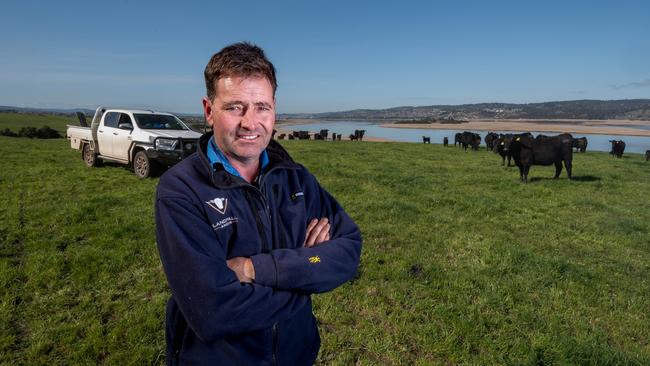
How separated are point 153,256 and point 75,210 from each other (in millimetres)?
2877

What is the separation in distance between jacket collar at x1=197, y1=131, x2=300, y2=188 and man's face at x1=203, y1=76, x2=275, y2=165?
0.10 metres

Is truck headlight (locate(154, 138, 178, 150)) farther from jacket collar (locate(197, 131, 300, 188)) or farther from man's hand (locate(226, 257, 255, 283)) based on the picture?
man's hand (locate(226, 257, 255, 283))

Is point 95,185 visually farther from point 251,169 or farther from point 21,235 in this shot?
point 251,169

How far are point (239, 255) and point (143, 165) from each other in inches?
400

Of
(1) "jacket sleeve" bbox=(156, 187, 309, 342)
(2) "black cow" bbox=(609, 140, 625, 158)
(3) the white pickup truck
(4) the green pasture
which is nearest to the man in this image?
(1) "jacket sleeve" bbox=(156, 187, 309, 342)

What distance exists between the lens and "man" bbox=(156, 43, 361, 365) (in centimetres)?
153

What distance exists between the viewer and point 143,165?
1069cm

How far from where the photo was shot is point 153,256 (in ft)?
17.4

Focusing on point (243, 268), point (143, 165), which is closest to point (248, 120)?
point (243, 268)

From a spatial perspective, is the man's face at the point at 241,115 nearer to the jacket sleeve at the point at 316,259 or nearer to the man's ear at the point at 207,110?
the man's ear at the point at 207,110

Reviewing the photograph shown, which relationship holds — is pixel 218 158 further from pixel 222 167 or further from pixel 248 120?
pixel 248 120

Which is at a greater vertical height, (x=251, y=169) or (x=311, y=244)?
(x=251, y=169)

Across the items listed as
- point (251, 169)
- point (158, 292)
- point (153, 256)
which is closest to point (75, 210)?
point (153, 256)

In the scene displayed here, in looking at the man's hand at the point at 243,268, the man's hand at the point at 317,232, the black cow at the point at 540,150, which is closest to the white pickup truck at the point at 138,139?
the man's hand at the point at 317,232
